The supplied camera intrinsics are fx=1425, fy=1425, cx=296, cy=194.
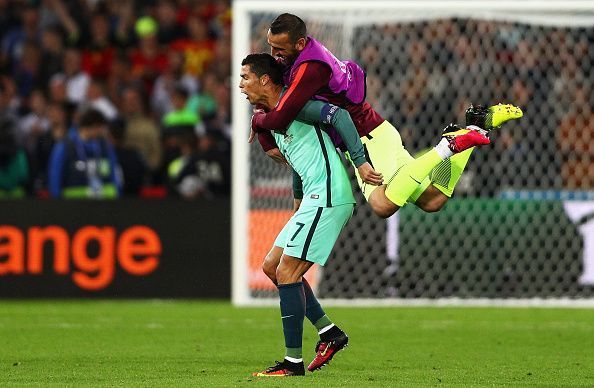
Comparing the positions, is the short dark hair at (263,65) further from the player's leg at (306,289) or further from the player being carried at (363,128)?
the player's leg at (306,289)

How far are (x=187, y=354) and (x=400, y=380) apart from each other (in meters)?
2.15

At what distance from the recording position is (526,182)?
14.9m

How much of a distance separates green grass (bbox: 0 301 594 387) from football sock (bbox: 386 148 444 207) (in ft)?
3.59

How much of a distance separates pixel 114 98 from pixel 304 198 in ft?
34.4

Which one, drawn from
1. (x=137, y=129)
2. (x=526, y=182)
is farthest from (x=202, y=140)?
(x=526, y=182)

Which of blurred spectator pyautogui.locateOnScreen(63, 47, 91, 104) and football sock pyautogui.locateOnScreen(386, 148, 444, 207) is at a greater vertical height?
blurred spectator pyautogui.locateOnScreen(63, 47, 91, 104)

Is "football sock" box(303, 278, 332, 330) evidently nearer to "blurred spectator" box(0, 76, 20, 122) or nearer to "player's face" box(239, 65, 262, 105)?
"player's face" box(239, 65, 262, 105)

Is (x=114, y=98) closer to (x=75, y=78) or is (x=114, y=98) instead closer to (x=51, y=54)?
(x=75, y=78)

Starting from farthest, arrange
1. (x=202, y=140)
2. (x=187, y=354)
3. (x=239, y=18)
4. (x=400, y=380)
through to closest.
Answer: (x=202, y=140), (x=239, y=18), (x=187, y=354), (x=400, y=380)

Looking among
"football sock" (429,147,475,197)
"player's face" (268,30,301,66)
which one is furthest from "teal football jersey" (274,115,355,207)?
"football sock" (429,147,475,197)

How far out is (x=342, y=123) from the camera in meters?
8.25

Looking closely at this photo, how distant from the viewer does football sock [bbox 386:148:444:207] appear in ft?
29.9

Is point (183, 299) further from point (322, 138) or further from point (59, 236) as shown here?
point (322, 138)

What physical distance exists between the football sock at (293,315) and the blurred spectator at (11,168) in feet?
26.9
